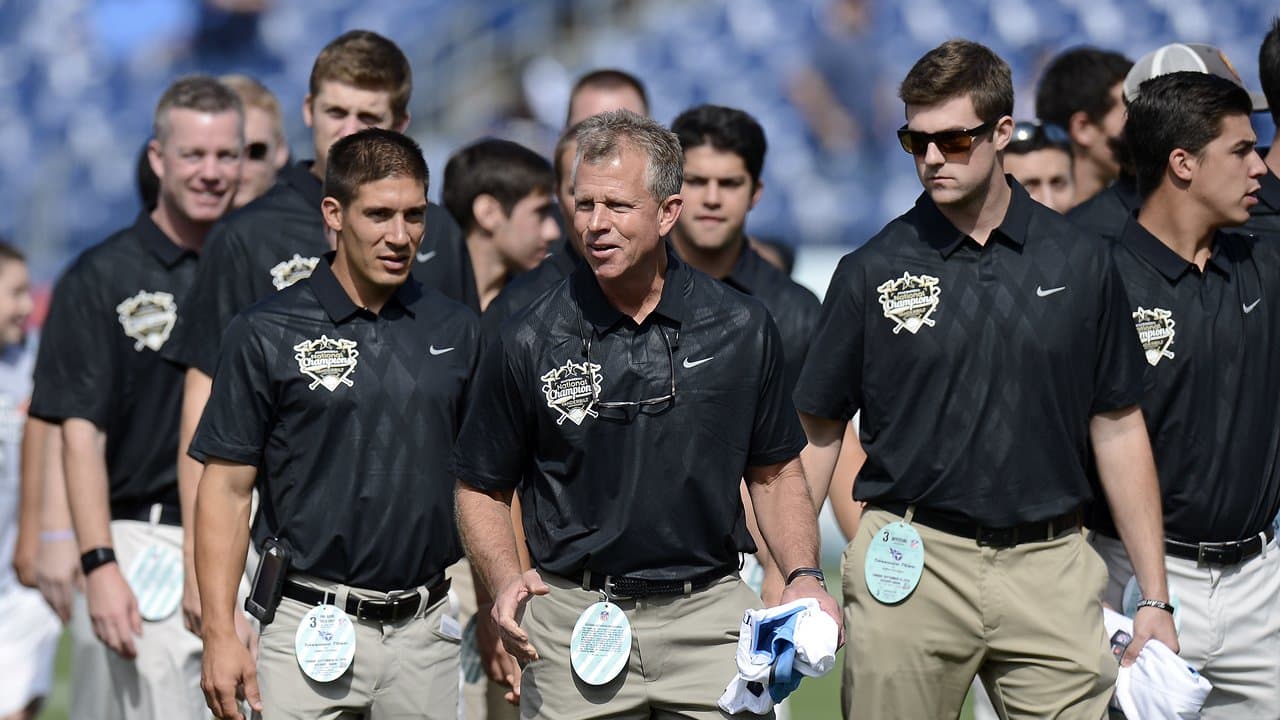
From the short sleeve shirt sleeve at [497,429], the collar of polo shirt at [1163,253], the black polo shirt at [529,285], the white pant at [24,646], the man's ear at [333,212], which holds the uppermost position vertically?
the man's ear at [333,212]

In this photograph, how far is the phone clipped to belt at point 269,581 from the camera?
464 centimetres

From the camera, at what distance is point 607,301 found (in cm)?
430

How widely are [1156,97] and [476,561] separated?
96.3 inches

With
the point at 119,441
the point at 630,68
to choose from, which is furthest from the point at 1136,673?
the point at 630,68

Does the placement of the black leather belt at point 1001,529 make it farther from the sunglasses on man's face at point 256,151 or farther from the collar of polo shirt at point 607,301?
the sunglasses on man's face at point 256,151

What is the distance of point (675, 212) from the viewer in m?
4.27

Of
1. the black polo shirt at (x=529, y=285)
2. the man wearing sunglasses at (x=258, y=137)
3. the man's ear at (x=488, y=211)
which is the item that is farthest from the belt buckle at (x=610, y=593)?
the man wearing sunglasses at (x=258, y=137)

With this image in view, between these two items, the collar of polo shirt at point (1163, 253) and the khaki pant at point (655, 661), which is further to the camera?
the collar of polo shirt at point (1163, 253)

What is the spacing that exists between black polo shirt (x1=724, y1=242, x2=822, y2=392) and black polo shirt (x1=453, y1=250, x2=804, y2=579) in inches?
54.3

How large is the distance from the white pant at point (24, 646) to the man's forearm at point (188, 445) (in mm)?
2233

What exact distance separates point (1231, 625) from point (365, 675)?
244 cm

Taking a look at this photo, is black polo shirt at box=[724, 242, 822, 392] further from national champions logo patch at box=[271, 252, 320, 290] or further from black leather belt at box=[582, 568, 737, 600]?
black leather belt at box=[582, 568, 737, 600]

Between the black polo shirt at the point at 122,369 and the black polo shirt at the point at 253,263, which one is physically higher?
the black polo shirt at the point at 253,263

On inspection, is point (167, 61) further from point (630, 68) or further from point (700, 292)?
point (700, 292)
